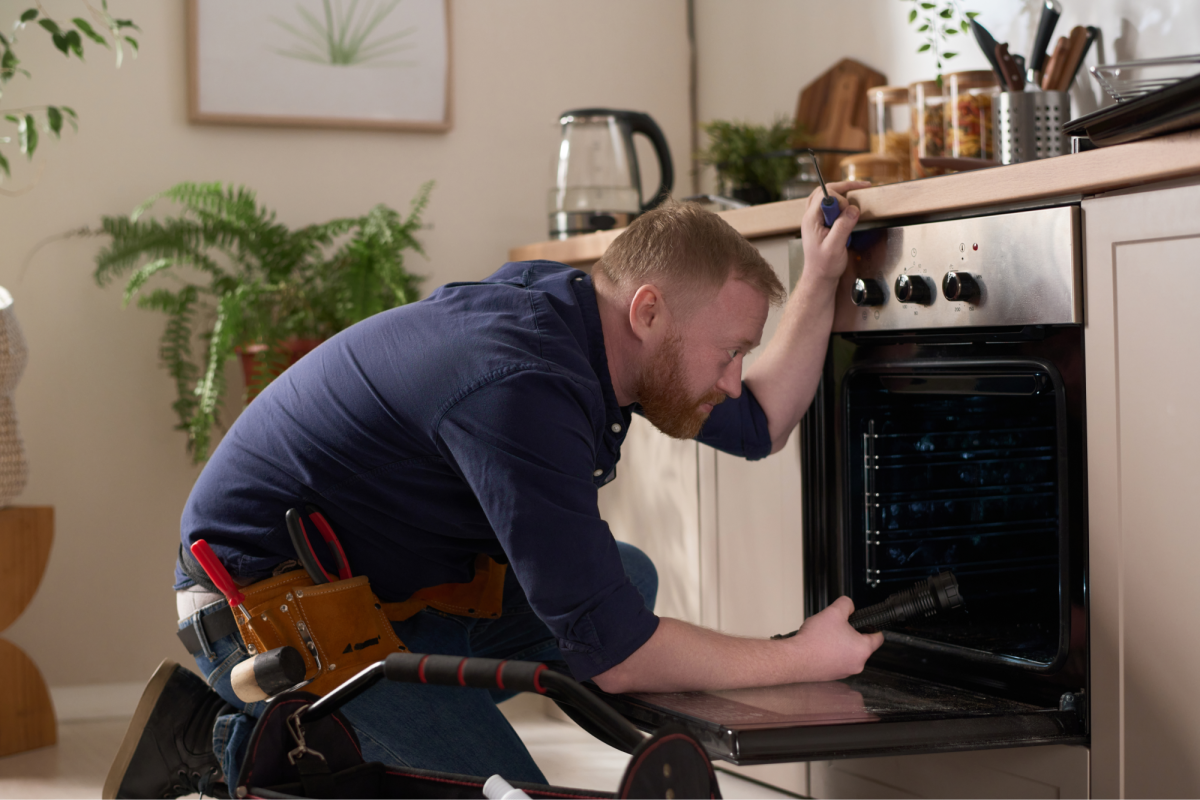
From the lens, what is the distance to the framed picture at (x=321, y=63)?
2719 mm

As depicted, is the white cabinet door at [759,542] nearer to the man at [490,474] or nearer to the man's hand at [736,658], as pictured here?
the man at [490,474]

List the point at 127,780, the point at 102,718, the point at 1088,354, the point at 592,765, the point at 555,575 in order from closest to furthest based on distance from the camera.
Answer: the point at 555,575, the point at 1088,354, the point at 127,780, the point at 592,765, the point at 102,718

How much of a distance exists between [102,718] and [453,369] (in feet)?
5.97

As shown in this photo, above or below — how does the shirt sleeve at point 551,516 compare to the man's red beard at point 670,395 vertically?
below

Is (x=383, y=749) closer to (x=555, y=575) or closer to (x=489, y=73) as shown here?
(x=555, y=575)

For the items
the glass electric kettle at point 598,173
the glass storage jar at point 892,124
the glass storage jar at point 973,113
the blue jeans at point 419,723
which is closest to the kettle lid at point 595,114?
the glass electric kettle at point 598,173

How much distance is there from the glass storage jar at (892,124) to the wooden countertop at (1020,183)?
1.63ft

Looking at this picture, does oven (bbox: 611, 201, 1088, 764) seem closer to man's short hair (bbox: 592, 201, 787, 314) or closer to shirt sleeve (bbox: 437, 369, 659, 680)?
shirt sleeve (bbox: 437, 369, 659, 680)

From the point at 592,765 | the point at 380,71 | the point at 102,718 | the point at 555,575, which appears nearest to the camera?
the point at 555,575

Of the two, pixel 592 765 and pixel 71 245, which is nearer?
pixel 592 765

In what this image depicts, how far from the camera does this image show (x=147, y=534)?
2715 mm

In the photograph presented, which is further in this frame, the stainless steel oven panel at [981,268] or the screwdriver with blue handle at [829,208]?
the screwdriver with blue handle at [829,208]

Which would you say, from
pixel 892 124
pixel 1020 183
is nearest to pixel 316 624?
pixel 1020 183

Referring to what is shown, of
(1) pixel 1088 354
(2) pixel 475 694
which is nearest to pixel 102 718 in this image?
(2) pixel 475 694
